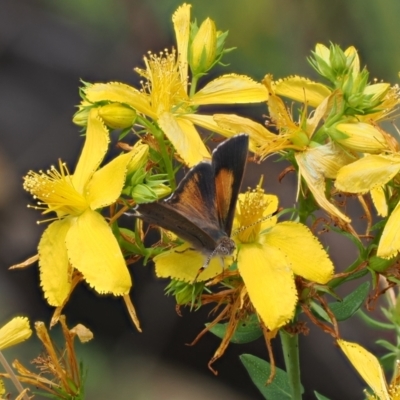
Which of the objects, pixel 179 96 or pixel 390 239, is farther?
pixel 179 96

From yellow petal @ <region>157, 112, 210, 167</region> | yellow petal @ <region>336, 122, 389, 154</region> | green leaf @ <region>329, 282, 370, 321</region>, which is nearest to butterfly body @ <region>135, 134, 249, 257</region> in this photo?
yellow petal @ <region>157, 112, 210, 167</region>

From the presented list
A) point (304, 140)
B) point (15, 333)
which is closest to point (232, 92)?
point (304, 140)

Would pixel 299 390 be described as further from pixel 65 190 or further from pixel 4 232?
pixel 4 232

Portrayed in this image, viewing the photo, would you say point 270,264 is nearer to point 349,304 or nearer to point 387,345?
point 349,304

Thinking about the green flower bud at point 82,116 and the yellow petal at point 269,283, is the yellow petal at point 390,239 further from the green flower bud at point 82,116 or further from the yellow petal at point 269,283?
the green flower bud at point 82,116

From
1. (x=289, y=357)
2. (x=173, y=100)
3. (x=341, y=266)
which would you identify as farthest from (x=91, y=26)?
(x=289, y=357)

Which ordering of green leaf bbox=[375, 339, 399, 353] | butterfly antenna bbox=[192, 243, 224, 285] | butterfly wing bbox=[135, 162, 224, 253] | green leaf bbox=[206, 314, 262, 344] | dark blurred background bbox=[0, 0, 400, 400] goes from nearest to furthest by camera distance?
butterfly wing bbox=[135, 162, 224, 253] < butterfly antenna bbox=[192, 243, 224, 285] < green leaf bbox=[206, 314, 262, 344] < green leaf bbox=[375, 339, 399, 353] < dark blurred background bbox=[0, 0, 400, 400]

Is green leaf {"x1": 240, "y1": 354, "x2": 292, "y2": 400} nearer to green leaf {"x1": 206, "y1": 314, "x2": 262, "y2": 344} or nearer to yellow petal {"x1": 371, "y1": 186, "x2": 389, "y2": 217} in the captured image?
green leaf {"x1": 206, "y1": 314, "x2": 262, "y2": 344}
